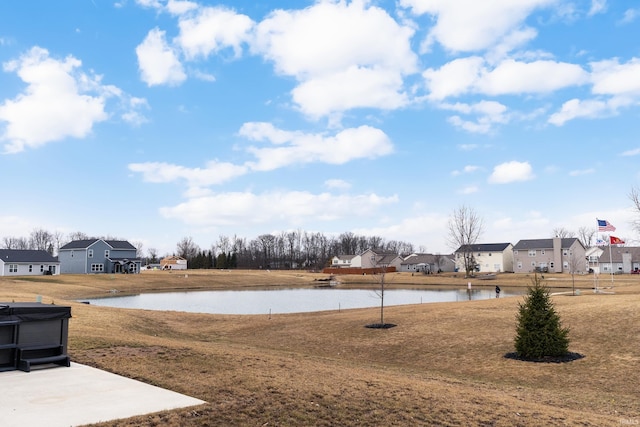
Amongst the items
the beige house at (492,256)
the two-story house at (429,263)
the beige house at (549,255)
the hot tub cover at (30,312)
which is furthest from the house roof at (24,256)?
the beige house at (549,255)

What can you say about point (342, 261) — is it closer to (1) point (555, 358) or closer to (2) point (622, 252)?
(2) point (622, 252)

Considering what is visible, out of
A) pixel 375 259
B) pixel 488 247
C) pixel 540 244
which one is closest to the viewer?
pixel 540 244

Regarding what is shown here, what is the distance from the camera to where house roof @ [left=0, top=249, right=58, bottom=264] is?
2926 inches

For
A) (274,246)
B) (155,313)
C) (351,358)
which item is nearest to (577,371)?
(351,358)

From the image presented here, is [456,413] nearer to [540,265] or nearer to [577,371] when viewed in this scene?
[577,371]

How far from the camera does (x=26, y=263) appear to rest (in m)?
75.4

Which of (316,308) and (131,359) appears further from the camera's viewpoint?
(316,308)

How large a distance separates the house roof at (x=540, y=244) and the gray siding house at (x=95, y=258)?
248 feet

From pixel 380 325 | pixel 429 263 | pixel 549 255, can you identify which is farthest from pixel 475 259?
pixel 380 325

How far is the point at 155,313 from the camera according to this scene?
30.5 metres

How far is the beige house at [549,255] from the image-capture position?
9103cm

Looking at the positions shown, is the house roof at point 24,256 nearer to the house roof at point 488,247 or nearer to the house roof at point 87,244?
the house roof at point 87,244

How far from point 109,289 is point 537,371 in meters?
58.0

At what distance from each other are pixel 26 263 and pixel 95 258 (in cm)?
1197
